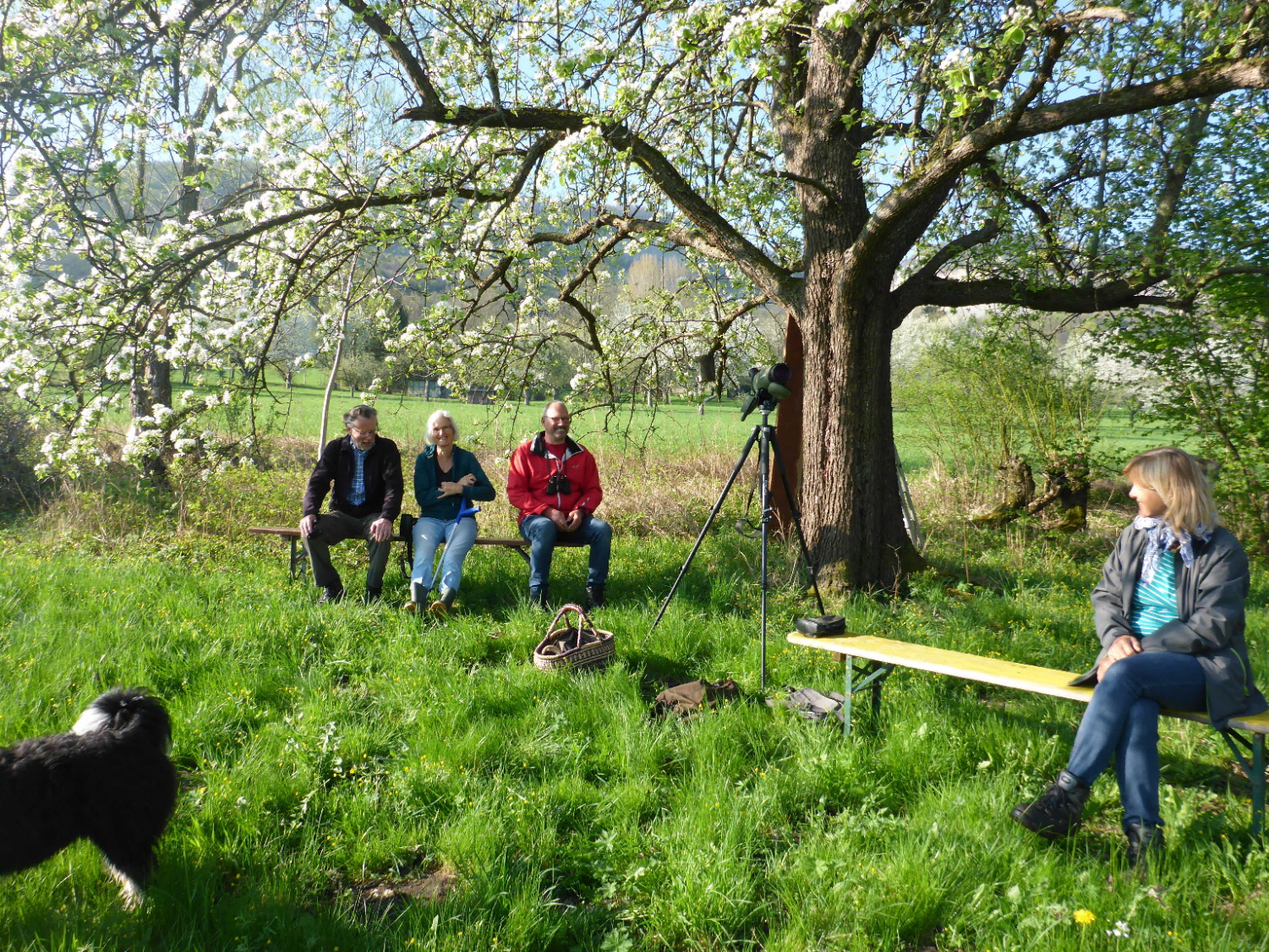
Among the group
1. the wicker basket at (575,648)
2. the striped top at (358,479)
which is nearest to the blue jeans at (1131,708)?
the wicker basket at (575,648)

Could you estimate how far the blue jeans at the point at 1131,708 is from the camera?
8.95 ft

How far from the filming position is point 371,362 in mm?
14047

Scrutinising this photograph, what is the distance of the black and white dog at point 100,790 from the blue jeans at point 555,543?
9.56ft

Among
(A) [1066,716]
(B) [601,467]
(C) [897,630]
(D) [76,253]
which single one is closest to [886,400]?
(C) [897,630]

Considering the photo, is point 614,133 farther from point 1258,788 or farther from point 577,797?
point 1258,788

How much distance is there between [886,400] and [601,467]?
161 inches

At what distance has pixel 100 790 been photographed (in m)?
2.27

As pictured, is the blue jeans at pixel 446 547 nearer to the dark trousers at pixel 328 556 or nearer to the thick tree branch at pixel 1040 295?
the dark trousers at pixel 328 556

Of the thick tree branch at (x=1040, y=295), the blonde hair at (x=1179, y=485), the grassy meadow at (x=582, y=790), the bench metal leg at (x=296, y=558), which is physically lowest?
the grassy meadow at (x=582, y=790)

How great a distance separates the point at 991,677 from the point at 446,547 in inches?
137

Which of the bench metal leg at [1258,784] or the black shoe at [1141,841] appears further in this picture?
the bench metal leg at [1258,784]

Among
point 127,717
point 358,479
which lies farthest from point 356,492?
point 127,717

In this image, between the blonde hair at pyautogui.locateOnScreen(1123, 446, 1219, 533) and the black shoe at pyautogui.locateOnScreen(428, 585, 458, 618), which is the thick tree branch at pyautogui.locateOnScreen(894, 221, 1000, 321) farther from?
the black shoe at pyautogui.locateOnScreen(428, 585, 458, 618)

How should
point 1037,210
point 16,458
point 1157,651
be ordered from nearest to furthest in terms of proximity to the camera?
point 1157,651
point 1037,210
point 16,458
